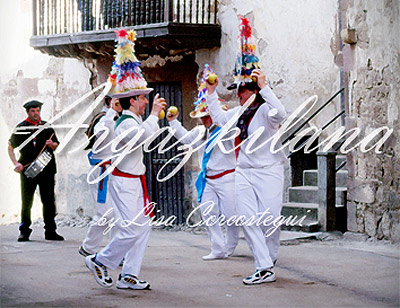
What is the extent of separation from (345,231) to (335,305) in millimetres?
4752

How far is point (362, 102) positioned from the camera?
10.1m

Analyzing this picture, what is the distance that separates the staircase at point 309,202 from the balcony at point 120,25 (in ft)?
9.43

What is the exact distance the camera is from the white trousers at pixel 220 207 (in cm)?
858

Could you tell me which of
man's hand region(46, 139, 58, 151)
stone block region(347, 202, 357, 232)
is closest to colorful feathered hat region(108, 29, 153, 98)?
man's hand region(46, 139, 58, 151)

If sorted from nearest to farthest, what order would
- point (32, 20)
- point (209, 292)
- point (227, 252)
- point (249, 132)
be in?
1. point (209, 292)
2. point (249, 132)
3. point (227, 252)
4. point (32, 20)

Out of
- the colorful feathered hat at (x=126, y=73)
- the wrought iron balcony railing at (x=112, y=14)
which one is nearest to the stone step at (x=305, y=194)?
the wrought iron balcony railing at (x=112, y=14)

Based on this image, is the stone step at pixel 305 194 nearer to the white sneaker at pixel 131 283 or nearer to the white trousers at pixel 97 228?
the white trousers at pixel 97 228

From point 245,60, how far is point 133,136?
1554 millimetres

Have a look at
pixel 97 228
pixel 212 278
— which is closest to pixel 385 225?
pixel 212 278

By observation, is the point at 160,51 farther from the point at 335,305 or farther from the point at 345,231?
the point at 335,305

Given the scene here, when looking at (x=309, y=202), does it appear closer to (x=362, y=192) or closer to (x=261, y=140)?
(x=362, y=192)

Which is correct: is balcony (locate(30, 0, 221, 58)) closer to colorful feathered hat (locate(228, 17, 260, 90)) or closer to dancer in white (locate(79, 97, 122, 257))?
dancer in white (locate(79, 97, 122, 257))

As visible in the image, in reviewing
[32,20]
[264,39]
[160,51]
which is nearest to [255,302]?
[264,39]

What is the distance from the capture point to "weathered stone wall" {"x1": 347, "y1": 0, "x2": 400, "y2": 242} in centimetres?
944
